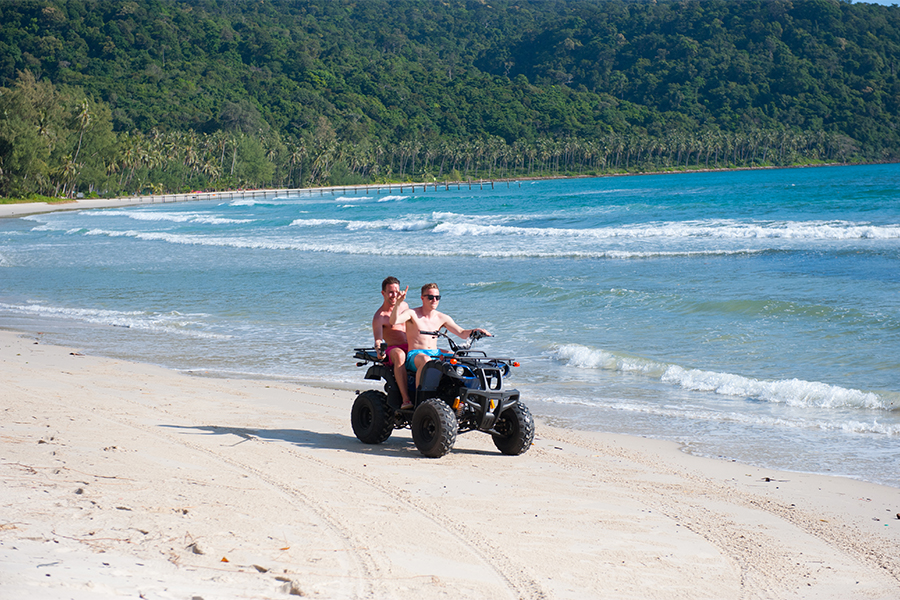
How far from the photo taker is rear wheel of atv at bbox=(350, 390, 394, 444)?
7.26m

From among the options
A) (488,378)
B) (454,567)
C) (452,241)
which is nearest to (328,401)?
(488,378)

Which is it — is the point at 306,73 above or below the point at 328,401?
above

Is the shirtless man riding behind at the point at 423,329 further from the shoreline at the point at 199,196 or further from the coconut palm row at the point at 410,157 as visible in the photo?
the coconut palm row at the point at 410,157

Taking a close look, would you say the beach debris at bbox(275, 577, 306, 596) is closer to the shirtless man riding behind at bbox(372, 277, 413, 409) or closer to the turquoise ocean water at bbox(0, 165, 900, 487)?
the shirtless man riding behind at bbox(372, 277, 413, 409)

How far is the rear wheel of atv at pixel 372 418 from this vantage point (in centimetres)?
726

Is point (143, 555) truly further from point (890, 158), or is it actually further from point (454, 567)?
point (890, 158)

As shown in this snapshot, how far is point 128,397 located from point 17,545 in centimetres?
526

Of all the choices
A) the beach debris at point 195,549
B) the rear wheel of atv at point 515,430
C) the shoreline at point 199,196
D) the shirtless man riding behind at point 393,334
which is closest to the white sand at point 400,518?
the beach debris at point 195,549

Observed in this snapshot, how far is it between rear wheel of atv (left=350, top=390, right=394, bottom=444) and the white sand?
139 mm

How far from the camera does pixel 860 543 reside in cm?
496

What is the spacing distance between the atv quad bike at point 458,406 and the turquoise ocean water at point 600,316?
64.1 inches

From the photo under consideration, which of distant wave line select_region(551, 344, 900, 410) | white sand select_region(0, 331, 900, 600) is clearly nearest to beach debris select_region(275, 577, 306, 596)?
white sand select_region(0, 331, 900, 600)

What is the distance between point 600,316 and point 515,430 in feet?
27.0

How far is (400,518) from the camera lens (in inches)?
201
